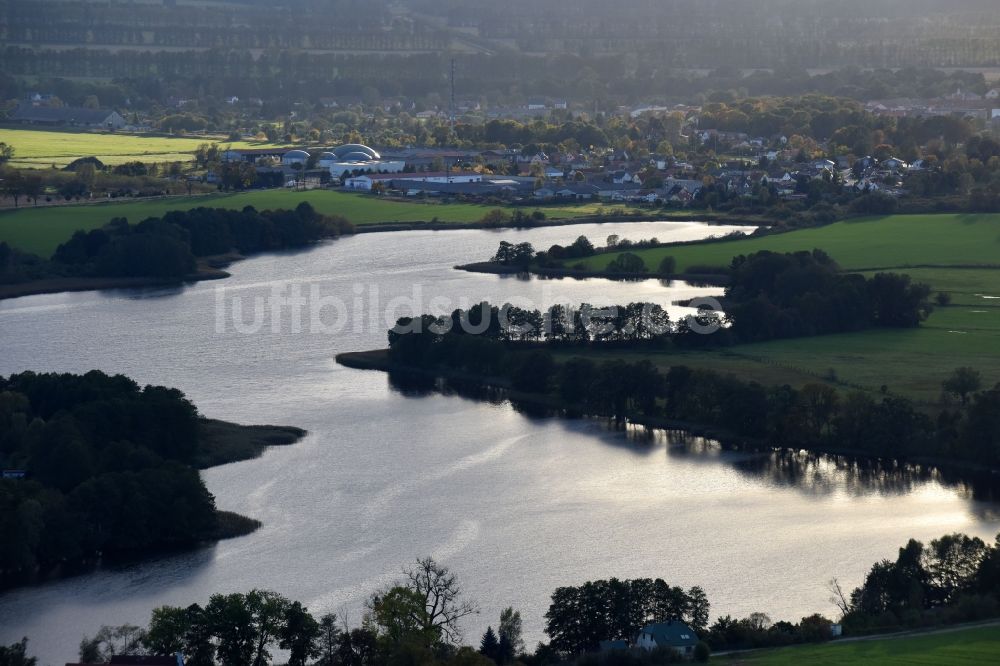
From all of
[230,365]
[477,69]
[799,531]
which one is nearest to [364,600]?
[799,531]

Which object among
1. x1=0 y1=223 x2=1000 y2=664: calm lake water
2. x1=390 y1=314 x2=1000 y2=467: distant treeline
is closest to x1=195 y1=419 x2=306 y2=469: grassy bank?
x1=0 y1=223 x2=1000 y2=664: calm lake water

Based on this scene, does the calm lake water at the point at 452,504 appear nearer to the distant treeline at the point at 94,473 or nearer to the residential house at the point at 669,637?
the distant treeline at the point at 94,473

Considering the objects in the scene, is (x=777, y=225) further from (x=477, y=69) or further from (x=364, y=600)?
(x=477, y=69)

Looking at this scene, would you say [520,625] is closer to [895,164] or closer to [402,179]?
[402,179]

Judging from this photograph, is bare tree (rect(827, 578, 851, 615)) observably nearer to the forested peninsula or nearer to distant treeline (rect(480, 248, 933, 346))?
the forested peninsula

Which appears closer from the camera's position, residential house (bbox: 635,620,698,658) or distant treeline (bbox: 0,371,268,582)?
residential house (bbox: 635,620,698,658)

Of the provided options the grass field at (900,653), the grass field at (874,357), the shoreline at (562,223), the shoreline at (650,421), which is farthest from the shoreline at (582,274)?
the grass field at (900,653)

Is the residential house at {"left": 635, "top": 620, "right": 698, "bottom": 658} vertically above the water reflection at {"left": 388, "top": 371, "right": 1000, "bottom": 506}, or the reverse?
the water reflection at {"left": 388, "top": 371, "right": 1000, "bottom": 506}
